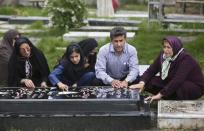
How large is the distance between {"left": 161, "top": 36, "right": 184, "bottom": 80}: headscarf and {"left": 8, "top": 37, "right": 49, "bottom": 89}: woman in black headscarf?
1480mm

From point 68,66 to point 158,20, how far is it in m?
7.17

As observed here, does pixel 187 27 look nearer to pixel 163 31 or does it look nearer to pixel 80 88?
pixel 163 31

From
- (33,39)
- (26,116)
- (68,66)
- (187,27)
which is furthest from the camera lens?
(187,27)

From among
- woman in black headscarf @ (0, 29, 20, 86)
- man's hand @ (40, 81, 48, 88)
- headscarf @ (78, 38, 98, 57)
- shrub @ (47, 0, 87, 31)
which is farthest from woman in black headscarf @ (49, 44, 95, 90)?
shrub @ (47, 0, 87, 31)

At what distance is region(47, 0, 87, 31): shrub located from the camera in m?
13.6

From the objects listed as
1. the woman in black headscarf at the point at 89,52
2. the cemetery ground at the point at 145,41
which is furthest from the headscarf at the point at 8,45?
the cemetery ground at the point at 145,41

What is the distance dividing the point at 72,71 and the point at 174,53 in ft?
4.29

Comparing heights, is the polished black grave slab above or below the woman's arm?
below

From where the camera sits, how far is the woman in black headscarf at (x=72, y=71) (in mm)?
6641

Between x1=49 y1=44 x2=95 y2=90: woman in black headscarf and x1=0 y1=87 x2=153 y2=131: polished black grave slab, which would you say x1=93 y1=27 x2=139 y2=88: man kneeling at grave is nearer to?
x1=49 y1=44 x2=95 y2=90: woman in black headscarf

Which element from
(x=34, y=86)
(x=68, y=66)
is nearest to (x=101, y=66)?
(x=68, y=66)

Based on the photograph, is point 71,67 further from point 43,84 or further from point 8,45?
point 8,45

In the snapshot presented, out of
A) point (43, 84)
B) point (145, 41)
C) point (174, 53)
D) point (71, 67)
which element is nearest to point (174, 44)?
point (174, 53)

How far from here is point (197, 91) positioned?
6324 millimetres
